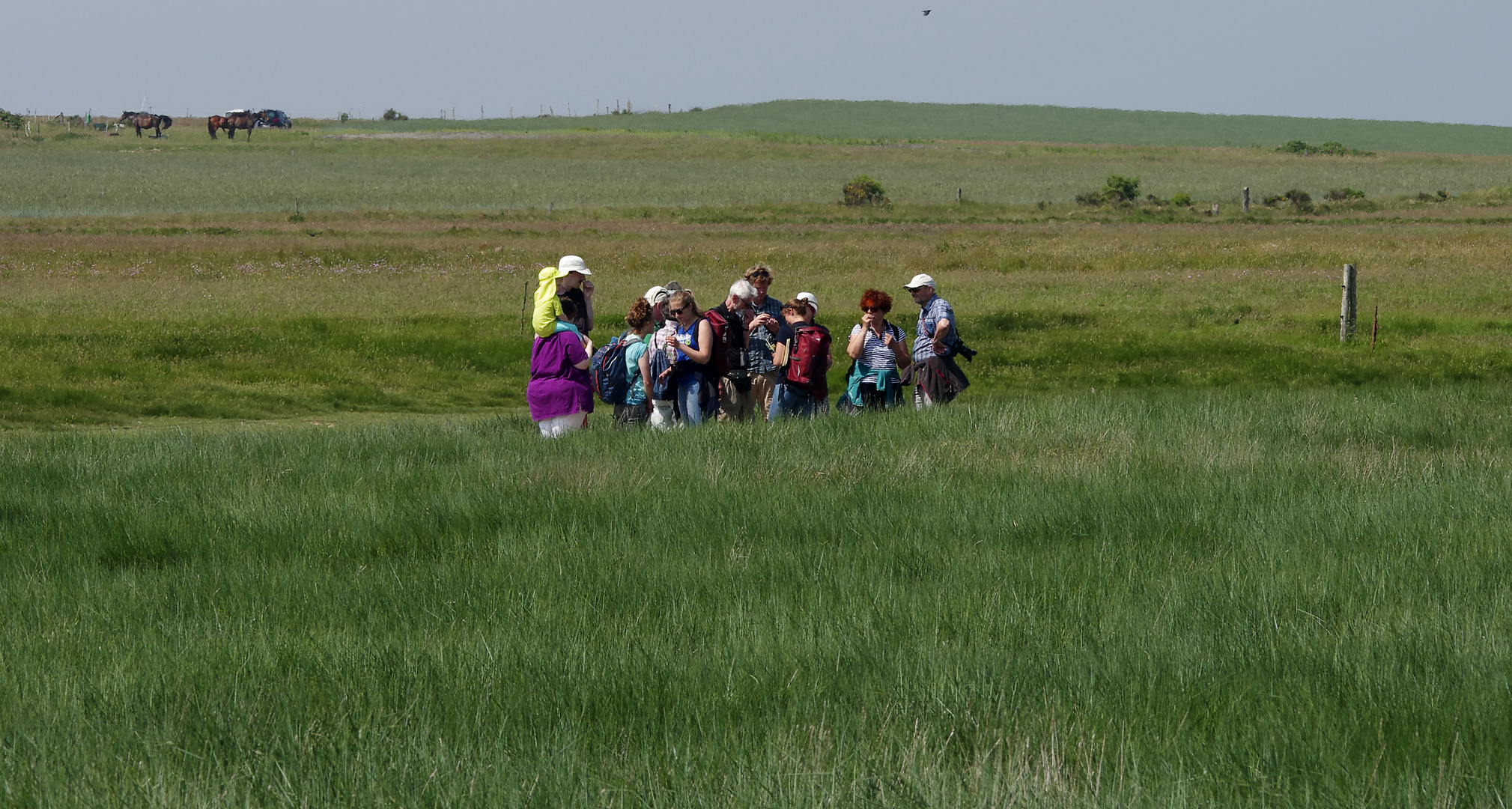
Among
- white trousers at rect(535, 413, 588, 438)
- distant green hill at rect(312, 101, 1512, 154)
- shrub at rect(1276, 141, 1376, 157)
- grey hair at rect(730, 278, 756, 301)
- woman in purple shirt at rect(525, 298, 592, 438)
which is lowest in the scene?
white trousers at rect(535, 413, 588, 438)

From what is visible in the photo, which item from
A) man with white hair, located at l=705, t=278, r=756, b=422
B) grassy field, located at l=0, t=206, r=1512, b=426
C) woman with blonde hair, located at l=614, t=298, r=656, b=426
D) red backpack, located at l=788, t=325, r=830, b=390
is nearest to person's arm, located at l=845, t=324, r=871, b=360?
red backpack, located at l=788, t=325, r=830, b=390

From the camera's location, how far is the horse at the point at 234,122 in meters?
112

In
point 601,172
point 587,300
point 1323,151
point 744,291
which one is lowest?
point 587,300

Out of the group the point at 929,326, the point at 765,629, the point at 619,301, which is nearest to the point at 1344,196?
the point at 619,301

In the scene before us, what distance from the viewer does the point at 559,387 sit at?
11.0 metres

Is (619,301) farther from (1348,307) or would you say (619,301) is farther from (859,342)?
(859,342)

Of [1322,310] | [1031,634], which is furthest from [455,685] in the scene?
[1322,310]

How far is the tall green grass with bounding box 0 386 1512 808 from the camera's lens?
3.76 metres

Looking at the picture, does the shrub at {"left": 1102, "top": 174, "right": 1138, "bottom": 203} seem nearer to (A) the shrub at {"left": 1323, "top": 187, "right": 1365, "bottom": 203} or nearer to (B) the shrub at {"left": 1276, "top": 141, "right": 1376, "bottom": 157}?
(A) the shrub at {"left": 1323, "top": 187, "right": 1365, "bottom": 203}

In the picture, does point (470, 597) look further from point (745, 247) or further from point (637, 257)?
point (745, 247)

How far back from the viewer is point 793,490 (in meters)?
8.46

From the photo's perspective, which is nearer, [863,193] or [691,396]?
[691,396]

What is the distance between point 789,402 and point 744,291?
4.23ft

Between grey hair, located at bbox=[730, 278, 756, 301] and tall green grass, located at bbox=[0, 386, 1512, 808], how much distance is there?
7.65 feet
